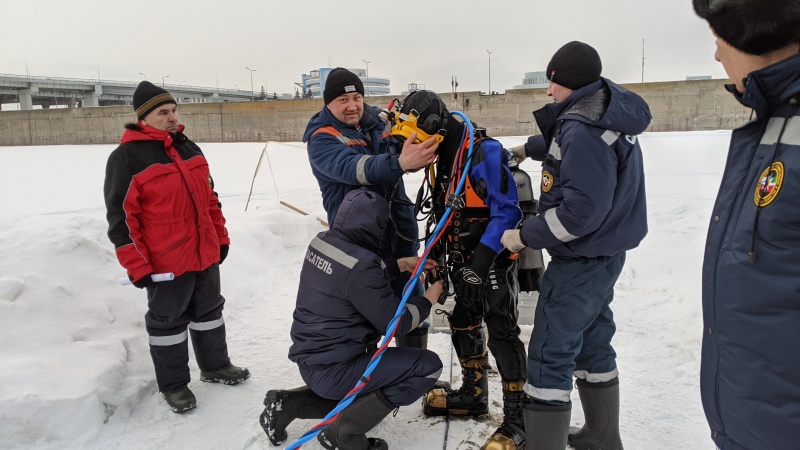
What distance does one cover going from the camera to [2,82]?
1966 inches

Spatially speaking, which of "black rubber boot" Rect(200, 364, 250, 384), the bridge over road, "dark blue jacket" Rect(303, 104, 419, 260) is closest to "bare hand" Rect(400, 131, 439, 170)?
"dark blue jacket" Rect(303, 104, 419, 260)

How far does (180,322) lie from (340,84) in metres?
1.81

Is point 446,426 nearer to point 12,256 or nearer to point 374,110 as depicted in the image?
point 374,110

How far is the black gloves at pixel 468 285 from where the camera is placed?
2.49 metres

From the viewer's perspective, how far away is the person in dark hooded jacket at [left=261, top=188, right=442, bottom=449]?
2494mm

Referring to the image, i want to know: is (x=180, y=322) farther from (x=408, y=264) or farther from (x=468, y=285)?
(x=468, y=285)

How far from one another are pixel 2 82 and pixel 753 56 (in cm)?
6472

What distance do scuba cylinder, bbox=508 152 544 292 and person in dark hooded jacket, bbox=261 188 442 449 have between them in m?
0.66

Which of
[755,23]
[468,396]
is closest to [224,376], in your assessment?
[468,396]

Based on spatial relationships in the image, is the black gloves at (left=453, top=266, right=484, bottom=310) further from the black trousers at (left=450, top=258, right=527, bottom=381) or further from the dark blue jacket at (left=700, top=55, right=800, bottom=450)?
the dark blue jacket at (left=700, top=55, right=800, bottom=450)

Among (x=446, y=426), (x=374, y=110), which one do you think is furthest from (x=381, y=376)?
(x=374, y=110)

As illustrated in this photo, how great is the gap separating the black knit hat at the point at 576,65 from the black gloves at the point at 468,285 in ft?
3.22

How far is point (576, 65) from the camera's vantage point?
85.2 inches

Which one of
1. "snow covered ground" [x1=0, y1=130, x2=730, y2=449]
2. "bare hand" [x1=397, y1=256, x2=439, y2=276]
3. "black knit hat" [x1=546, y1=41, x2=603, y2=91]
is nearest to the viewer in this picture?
"black knit hat" [x1=546, y1=41, x2=603, y2=91]
